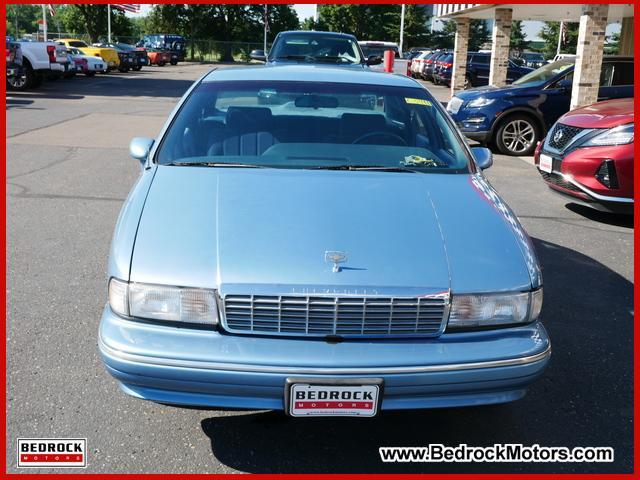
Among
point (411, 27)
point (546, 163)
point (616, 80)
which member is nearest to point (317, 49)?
point (616, 80)

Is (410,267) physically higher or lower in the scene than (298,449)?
higher

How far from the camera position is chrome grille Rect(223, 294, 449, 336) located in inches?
104

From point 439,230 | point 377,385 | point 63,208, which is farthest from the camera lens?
point 63,208

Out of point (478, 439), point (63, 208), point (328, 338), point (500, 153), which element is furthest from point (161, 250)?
point (500, 153)

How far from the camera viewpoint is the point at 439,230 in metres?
3.02

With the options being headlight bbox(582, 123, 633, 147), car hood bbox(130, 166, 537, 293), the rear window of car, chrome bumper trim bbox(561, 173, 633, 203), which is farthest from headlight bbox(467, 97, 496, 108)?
car hood bbox(130, 166, 537, 293)

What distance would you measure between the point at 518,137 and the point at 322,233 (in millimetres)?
9540

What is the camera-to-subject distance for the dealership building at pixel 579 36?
12.1 m

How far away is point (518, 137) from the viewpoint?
1167 centimetres

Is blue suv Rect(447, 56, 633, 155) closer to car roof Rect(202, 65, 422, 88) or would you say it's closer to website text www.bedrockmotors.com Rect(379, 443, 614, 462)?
car roof Rect(202, 65, 422, 88)

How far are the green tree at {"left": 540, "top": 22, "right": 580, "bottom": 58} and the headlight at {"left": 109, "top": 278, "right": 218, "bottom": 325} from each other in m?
56.5

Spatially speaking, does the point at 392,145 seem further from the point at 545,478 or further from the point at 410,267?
the point at 545,478

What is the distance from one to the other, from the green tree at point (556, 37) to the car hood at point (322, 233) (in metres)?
55.6

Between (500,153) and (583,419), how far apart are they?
29.7ft
